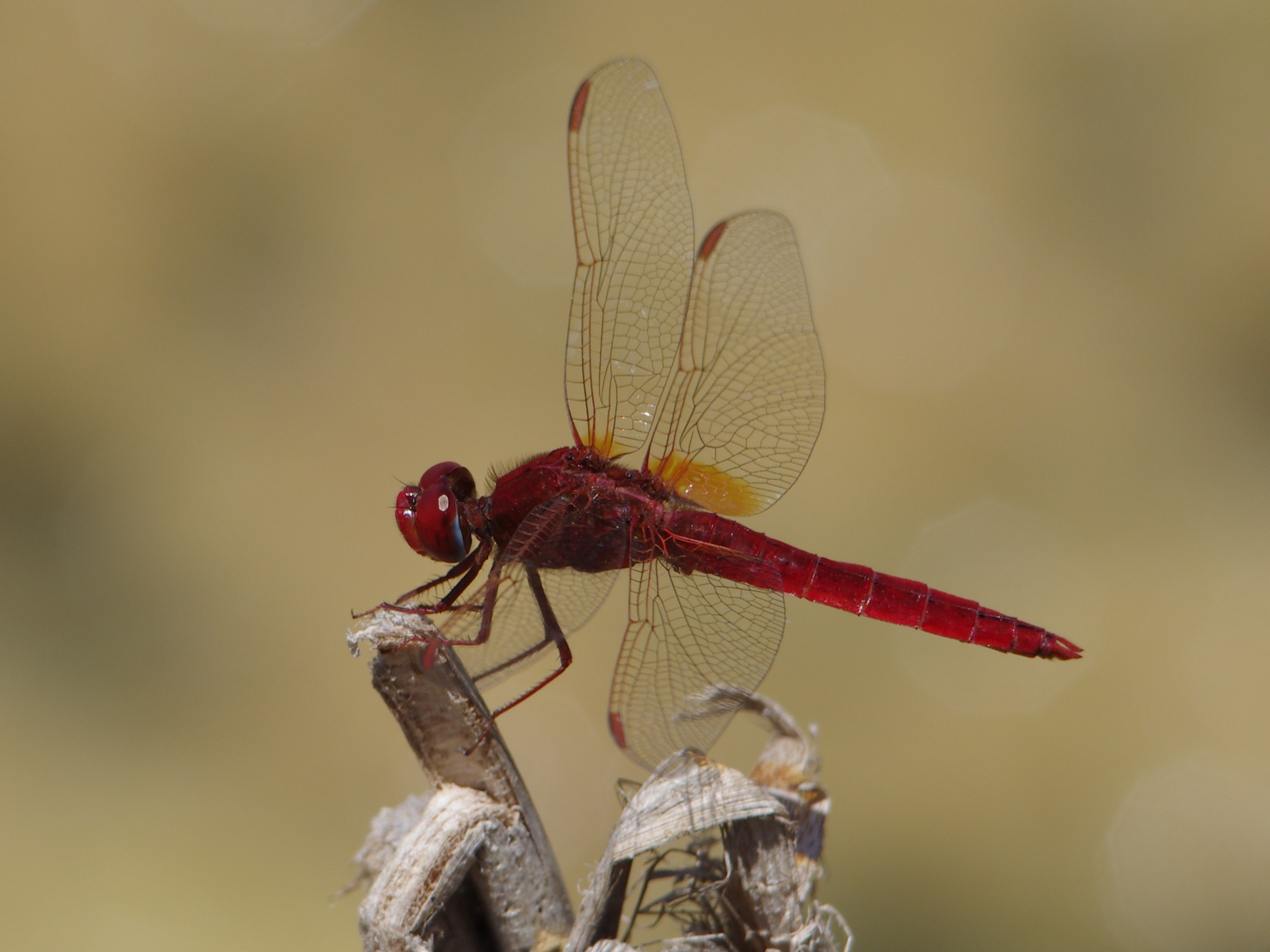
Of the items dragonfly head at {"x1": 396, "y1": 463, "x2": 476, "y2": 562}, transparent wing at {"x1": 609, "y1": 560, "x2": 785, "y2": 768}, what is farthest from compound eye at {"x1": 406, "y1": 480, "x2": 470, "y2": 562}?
transparent wing at {"x1": 609, "y1": 560, "x2": 785, "y2": 768}

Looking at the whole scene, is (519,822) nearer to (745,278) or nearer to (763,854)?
(763,854)

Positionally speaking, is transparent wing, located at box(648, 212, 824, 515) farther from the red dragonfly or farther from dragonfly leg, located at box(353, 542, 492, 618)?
dragonfly leg, located at box(353, 542, 492, 618)

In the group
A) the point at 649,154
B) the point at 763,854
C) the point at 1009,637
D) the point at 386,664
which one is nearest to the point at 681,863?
the point at 763,854

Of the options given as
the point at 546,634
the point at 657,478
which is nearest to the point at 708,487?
the point at 657,478

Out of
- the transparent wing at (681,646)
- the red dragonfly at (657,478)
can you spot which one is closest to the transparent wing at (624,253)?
the red dragonfly at (657,478)

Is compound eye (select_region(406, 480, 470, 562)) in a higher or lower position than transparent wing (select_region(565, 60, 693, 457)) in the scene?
lower

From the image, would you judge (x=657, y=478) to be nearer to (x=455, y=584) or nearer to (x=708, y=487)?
(x=708, y=487)

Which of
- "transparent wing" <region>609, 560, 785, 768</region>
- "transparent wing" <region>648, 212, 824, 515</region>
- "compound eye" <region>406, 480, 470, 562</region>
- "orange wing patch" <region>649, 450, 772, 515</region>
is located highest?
"transparent wing" <region>648, 212, 824, 515</region>
